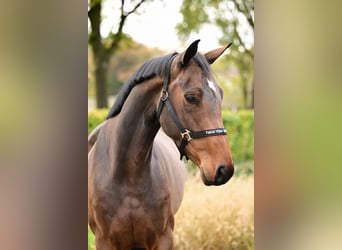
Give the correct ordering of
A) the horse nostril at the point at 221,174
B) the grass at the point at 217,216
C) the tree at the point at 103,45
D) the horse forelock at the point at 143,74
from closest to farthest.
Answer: the horse nostril at the point at 221,174
the horse forelock at the point at 143,74
the tree at the point at 103,45
the grass at the point at 217,216

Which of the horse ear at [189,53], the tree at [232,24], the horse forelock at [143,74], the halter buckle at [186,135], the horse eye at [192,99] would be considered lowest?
the halter buckle at [186,135]

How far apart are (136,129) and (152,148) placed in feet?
0.68

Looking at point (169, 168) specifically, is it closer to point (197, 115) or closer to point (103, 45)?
point (197, 115)

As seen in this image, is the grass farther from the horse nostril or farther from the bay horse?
the horse nostril

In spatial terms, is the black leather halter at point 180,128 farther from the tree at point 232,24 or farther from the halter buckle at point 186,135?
the tree at point 232,24

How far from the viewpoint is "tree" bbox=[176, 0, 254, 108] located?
293cm

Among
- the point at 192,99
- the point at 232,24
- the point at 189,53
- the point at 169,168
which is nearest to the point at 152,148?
the point at 169,168

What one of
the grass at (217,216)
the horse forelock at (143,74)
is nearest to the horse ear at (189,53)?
the horse forelock at (143,74)

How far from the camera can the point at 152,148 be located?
2717mm

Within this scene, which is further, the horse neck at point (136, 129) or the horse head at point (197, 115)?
the horse neck at point (136, 129)

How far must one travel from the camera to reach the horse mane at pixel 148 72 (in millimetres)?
2418

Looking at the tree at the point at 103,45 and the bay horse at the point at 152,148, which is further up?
the tree at the point at 103,45

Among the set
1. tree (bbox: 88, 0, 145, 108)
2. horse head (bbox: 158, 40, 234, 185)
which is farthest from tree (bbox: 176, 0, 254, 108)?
horse head (bbox: 158, 40, 234, 185)
